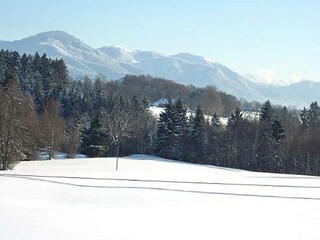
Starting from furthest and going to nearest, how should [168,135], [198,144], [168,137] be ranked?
[198,144]
[168,135]
[168,137]

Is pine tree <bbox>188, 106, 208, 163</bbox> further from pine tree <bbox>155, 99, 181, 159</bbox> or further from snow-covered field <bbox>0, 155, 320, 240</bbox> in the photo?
snow-covered field <bbox>0, 155, 320, 240</bbox>

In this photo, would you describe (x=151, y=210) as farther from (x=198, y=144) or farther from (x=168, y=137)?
(x=198, y=144)

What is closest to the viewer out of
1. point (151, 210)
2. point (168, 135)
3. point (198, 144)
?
point (151, 210)

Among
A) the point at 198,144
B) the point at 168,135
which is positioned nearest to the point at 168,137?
the point at 168,135

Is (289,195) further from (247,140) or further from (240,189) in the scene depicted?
(247,140)

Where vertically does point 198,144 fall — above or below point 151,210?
above

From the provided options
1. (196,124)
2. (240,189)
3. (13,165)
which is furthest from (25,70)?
(240,189)

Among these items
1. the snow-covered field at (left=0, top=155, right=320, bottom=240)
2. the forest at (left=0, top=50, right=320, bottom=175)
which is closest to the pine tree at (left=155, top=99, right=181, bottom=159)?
the forest at (left=0, top=50, right=320, bottom=175)

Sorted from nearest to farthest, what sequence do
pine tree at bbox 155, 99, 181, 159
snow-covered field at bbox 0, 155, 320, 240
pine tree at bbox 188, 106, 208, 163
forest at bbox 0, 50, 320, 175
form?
Result: snow-covered field at bbox 0, 155, 320, 240
forest at bbox 0, 50, 320, 175
pine tree at bbox 188, 106, 208, 163
pine tree at bbox 155, 99, 181, 159

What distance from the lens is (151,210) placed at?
19.8 metres

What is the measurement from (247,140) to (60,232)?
220 feet

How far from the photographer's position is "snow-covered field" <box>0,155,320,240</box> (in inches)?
583

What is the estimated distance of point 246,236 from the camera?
14.9 m

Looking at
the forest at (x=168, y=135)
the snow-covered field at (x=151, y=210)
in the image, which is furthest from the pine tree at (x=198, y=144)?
the snow-covered field at (x=151, y=210)
